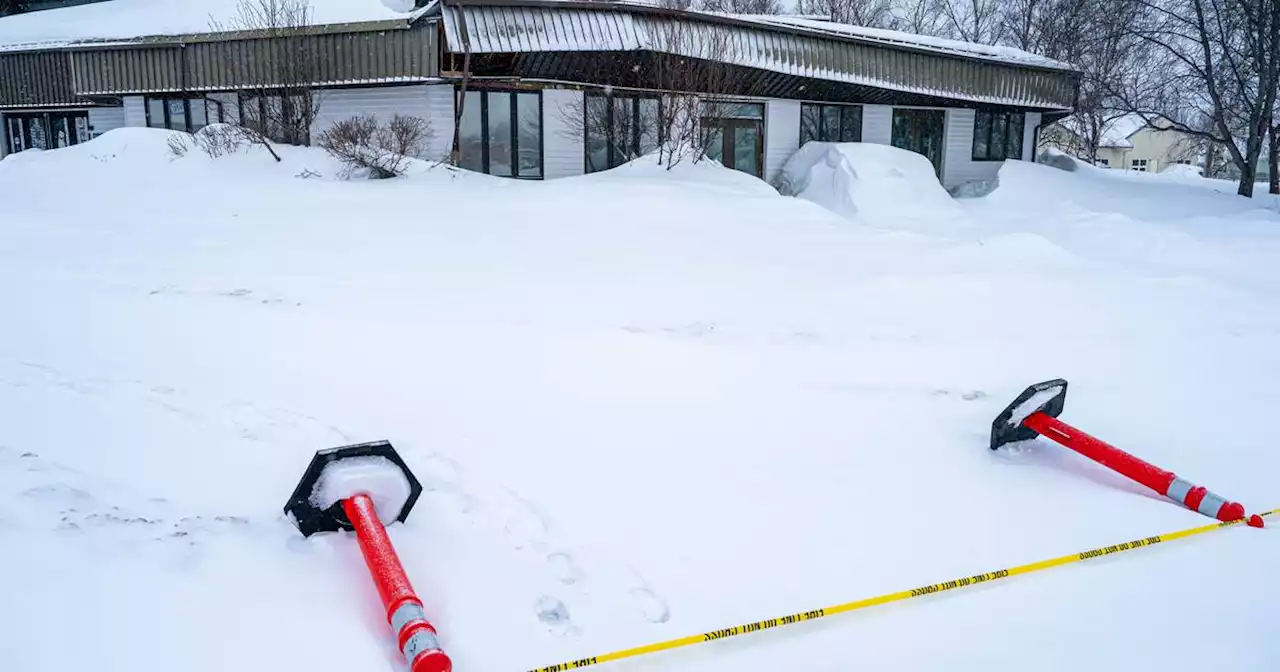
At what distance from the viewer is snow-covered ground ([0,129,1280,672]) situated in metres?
2.75

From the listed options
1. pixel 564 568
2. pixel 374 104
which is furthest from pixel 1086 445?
pixel 374 104

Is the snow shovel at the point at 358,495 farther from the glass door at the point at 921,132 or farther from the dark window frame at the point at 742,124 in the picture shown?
the glass door at the point at 921,132

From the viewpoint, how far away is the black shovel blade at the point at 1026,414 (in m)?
4.39

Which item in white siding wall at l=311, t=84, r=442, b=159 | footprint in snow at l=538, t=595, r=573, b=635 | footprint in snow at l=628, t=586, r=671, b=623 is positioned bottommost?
footprint in snow at l=628, t=586, r=671, b=623

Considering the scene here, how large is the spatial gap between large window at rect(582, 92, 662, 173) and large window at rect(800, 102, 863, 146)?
15.1ft

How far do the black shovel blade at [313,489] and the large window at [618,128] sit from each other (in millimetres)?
13538

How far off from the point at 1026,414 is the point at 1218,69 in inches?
805

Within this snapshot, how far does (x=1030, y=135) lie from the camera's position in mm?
22391

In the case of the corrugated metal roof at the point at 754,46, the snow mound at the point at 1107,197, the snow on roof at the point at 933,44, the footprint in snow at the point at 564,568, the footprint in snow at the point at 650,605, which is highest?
the snow on roof at the point at 933,44

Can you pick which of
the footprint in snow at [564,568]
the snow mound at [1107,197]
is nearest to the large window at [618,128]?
the snow mound at [1107,197]

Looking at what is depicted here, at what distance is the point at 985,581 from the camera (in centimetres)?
316

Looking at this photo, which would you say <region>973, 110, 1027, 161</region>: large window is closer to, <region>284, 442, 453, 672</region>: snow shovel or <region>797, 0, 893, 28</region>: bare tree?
<region>797, 0, 893, 28</region>: bare tree

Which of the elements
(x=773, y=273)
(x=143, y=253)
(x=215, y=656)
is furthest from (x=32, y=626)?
(x=773, y=273)

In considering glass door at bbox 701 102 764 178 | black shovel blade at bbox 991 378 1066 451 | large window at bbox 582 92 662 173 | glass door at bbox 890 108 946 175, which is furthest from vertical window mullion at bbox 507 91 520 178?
black shovel blade at bbox 991 378 1066 451
